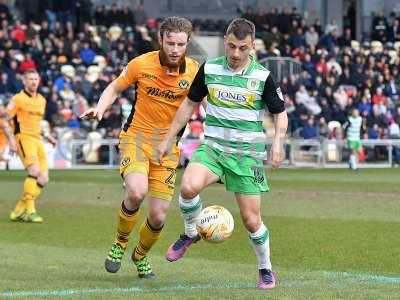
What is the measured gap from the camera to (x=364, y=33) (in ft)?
167

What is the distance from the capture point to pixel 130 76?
10.7m

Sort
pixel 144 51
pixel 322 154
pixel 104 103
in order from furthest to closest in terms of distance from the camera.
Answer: pixel 144 51 < pixel 322 154 < pixel 104 103

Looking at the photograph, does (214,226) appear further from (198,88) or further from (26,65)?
(26,65)

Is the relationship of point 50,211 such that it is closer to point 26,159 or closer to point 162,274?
point 26,159

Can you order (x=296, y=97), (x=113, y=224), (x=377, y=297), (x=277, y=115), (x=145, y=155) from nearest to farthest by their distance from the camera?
1. (x=377, y=297)
2. (x=277, y=115)
3. (x=145, y=155)
4. (x=113, y=224)
5. (x=296, y=97)

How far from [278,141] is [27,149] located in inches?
342

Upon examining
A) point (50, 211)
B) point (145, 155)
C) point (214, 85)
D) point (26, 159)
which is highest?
point (214, 85)

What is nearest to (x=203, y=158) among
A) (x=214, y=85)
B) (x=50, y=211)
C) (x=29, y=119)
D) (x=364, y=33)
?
(x=214, y=85)

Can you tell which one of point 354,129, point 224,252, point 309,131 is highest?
point 224,252

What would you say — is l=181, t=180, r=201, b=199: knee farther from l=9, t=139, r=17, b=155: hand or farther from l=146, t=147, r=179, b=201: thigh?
l=9, t=139, r=17, b=155: hand

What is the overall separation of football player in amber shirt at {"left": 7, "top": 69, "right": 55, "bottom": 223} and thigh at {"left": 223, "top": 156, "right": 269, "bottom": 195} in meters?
8.10

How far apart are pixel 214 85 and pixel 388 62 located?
120 ft

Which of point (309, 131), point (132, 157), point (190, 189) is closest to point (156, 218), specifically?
point (132, 157)

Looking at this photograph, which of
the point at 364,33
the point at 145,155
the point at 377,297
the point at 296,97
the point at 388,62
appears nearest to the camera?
the point at 377,297
